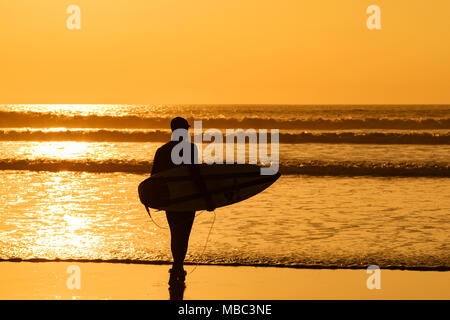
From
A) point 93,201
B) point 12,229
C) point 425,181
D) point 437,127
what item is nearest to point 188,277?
point 12,229

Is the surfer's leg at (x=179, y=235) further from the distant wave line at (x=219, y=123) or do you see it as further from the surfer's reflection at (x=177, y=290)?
the distant wave line at (x=219, y=123)

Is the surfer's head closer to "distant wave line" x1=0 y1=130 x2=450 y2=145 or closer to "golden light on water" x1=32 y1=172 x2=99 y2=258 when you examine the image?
"golden light on water" x1=32 y1=172 x2=99 y2=258

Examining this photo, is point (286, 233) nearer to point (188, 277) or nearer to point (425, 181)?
point (188, 277)

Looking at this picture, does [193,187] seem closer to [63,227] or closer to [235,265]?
[235,265]

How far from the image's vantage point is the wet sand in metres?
7.21

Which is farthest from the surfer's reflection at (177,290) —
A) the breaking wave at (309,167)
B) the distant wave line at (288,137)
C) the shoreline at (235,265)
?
the distant wave line at (288,137)

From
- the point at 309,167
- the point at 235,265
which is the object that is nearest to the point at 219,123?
the point at 309,167

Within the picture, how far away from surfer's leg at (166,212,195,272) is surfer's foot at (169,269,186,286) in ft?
0.10

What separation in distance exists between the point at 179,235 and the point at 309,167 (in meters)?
15.6

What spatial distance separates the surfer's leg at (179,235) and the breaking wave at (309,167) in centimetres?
1406

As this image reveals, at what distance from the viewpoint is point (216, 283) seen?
7746 mm

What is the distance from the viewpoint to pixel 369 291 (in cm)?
739

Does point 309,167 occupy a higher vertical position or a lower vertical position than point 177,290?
A: higher

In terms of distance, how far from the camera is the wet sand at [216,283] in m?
7.21
